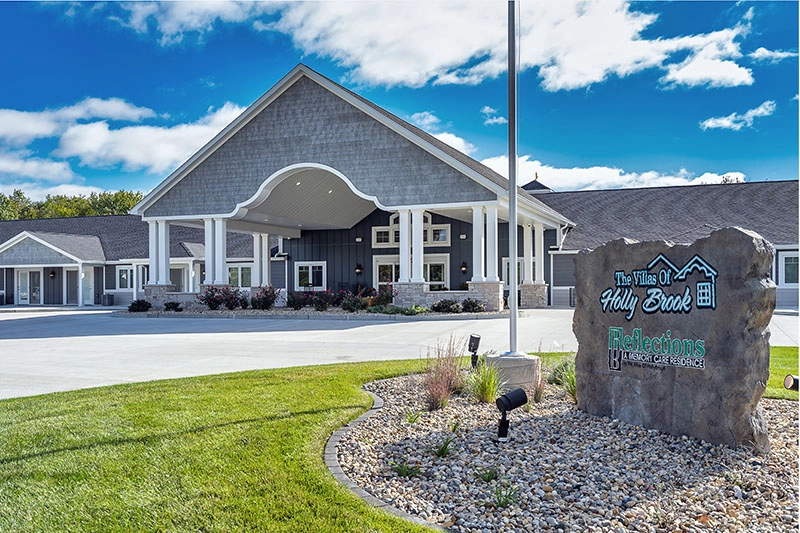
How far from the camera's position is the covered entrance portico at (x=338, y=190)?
21.2 meters

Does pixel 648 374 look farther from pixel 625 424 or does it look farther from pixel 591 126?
pixel 591 126

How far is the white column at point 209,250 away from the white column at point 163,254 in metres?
1.82

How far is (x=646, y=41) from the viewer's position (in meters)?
11.1

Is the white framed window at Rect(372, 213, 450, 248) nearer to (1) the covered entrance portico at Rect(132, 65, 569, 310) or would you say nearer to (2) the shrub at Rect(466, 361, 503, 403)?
(1) the covered entrance portico at Rect(132, 65, 569, 310)

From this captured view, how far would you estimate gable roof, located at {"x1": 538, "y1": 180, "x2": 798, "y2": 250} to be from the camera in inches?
1057

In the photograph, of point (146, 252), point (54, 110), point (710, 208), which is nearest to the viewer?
point (54, 110)

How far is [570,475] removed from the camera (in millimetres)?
4473

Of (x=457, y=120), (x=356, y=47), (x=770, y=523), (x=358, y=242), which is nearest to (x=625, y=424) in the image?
(x=770, y=523)

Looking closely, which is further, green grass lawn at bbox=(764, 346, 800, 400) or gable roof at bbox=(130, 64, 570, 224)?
gable roof at bbox=(130, 64, 570, 224)

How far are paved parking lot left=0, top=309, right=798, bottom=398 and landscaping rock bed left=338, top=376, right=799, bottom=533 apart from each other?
351cm

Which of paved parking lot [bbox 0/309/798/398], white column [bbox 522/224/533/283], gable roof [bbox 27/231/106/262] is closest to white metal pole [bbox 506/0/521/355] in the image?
paved parking lot [bbox 0/309/798/398]

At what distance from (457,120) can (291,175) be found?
26.4 feet

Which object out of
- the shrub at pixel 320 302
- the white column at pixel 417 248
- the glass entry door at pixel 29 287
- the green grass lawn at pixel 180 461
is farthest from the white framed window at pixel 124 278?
the green grass lawn at pixel 180 461

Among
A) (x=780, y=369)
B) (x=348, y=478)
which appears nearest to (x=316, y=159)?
(x=780, y=369)
